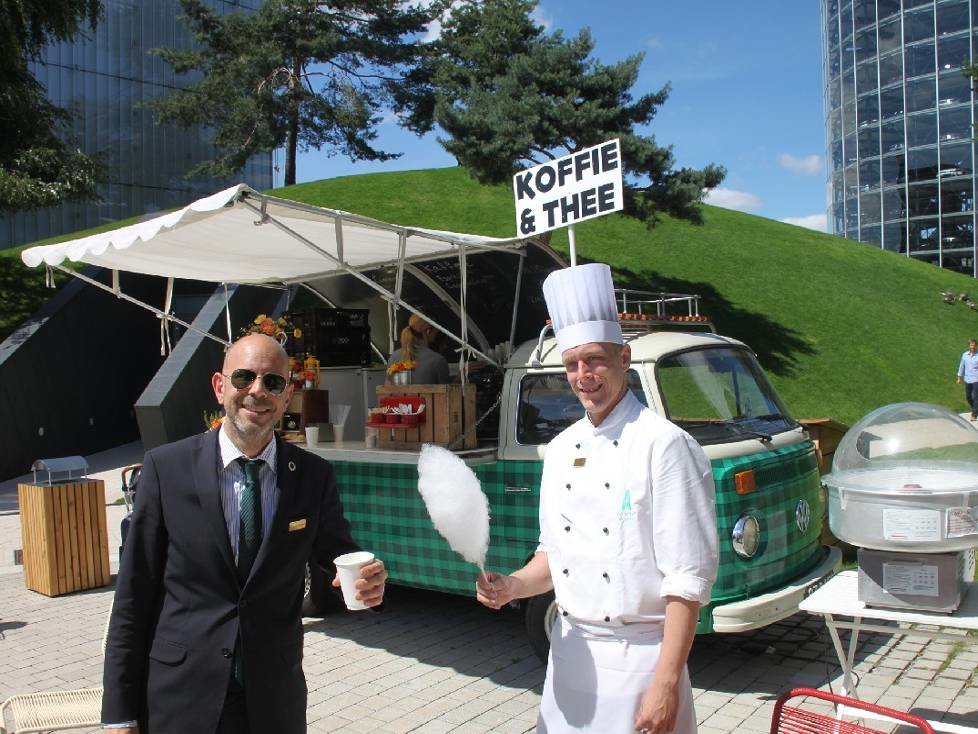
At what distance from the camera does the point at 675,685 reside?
85.5 inches

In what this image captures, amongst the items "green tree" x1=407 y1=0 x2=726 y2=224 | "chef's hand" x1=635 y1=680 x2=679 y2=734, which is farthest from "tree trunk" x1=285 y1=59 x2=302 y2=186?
"chef's hand" x1=635 y1=680 x2=679 y2=734

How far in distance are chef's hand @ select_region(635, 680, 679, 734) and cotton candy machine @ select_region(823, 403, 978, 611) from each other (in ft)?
6.68

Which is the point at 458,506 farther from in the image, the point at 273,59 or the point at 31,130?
the point at 273,59

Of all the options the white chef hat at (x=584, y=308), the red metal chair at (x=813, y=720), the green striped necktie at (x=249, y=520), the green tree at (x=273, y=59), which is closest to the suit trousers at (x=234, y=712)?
the green striped necktie at (x=249, y=520)

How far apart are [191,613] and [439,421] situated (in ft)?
11.9

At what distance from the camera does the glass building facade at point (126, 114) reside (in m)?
38.5

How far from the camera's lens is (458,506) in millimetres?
2201

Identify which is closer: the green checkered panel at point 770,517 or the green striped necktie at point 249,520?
the green striped necktie at point 249,520

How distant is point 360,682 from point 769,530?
285 cm

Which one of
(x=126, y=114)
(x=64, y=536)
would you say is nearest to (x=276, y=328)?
(x=64, y=536)

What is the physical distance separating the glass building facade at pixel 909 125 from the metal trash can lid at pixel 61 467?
43313 mm

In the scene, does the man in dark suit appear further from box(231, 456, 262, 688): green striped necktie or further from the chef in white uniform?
the chef in white uniform

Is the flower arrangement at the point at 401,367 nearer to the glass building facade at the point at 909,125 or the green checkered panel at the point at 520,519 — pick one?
the green checkered panel at the point at 520,519

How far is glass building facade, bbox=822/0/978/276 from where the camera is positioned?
41.2 metres
